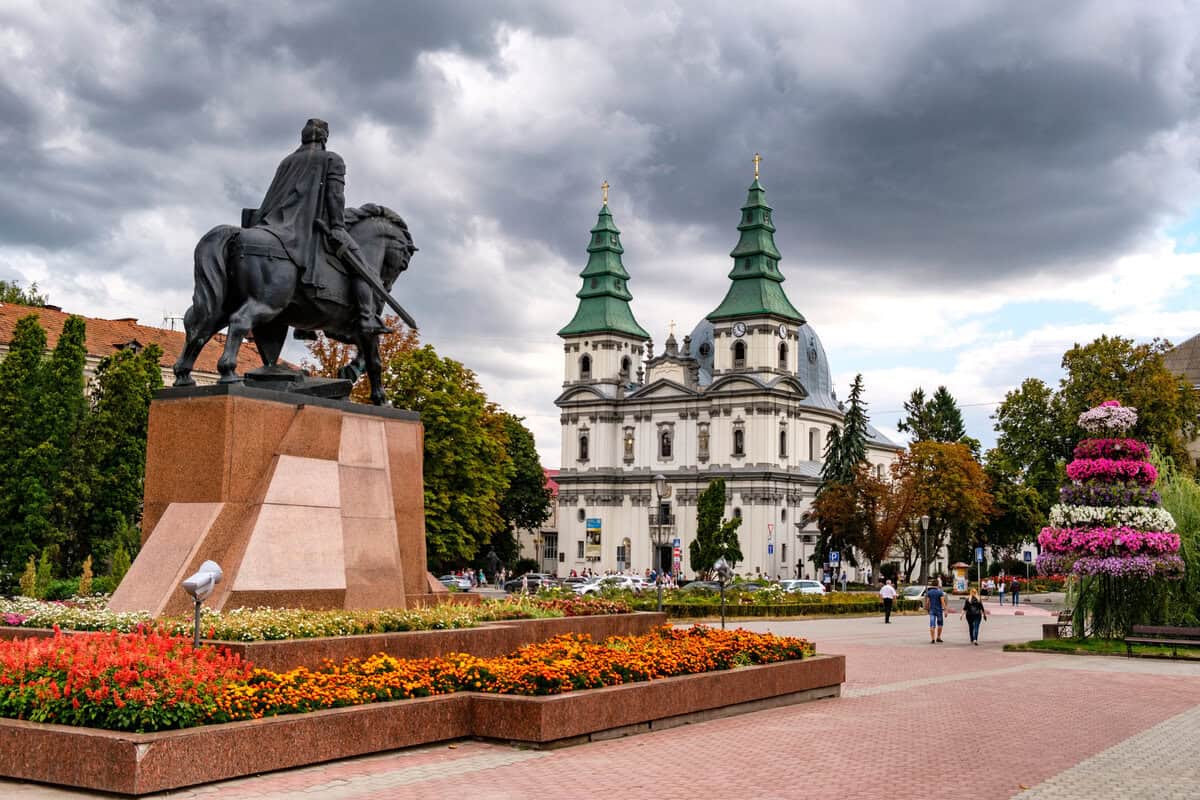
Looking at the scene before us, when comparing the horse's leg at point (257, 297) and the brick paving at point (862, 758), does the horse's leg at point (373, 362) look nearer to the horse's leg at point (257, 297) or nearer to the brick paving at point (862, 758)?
the horse's leg at point (257, 297)

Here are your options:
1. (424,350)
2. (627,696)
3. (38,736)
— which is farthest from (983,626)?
(38,736)

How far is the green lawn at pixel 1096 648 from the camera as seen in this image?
27.6 metres

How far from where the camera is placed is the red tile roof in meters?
64.2

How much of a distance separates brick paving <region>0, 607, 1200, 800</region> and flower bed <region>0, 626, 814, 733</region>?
24.0 inches

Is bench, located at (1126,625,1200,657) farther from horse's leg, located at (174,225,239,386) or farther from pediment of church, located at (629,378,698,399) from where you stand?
pediment of church, located at (629,378,698,399)

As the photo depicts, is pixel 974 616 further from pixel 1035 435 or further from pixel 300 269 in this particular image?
pixel 1035 435

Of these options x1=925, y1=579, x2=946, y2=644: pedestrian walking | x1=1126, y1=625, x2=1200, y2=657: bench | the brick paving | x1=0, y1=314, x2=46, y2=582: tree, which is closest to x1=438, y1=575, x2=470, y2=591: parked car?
x1=0, y1=314, x2=46, y2=582: tree

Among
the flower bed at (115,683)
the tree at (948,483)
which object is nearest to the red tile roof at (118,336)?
the tree at (948,483)

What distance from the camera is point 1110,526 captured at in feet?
94.5

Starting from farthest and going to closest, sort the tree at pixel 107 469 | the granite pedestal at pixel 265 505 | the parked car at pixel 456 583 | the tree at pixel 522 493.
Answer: the tree at pixel 522 493
the parked car at pixel 456 583
the tree at pixel 107 469
the granite pedestal at pixel 265 505

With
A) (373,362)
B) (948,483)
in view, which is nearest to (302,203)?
(373,362)

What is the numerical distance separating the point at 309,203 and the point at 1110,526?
2065 cm

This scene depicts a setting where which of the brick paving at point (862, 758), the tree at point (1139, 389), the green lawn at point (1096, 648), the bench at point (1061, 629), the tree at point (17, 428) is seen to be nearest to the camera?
the brick paving at point (862, 758)

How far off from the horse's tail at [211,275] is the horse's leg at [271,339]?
92 centimetres
